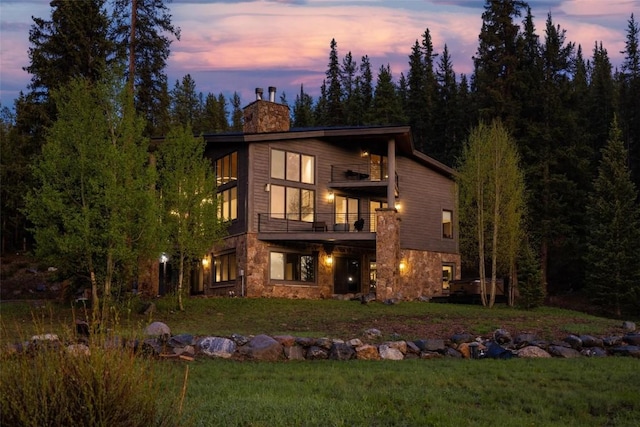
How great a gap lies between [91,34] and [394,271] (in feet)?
55.6

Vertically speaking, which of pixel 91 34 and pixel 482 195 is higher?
pixel 91 34

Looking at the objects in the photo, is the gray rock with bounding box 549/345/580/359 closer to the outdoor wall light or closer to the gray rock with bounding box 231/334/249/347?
the gray rock with bounding box 231/334/249/347

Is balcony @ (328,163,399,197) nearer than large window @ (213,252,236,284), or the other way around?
large window @ (213,252,236,284)

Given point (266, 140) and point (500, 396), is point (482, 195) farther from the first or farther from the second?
point (500, 396)

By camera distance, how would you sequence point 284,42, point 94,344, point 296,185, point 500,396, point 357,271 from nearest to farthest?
point 94,344 → point 500,396 → point 284,42 → point 296,185 → point 357,271

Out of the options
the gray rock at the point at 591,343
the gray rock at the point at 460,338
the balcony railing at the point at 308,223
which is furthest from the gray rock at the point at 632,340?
the balcony railing at the point at 308,223

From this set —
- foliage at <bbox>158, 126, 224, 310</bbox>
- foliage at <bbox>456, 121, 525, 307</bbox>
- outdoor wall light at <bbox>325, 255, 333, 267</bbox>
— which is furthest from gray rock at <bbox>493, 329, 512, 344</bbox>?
outdoor wall light at <bbox>325, 255, 333, 267</bbox>

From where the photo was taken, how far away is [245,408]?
813 cm

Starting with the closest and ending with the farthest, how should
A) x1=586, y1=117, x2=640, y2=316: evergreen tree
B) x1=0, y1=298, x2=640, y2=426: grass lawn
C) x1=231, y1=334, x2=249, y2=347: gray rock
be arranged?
x1=0, y1=298, x2=640, y2=426: grass lawn, x1=231, y1=334, x2=249, y2=347: gray rock, x1=586, y1=117, x2=640, y2=316: evergreen tree

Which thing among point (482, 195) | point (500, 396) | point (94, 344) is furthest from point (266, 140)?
point (94, 344)

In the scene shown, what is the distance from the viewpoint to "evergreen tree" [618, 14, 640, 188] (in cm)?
4936

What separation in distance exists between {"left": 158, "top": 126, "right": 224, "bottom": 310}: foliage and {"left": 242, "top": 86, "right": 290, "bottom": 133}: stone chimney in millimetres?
7172

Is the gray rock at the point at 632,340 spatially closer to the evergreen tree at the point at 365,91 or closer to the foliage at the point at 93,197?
the foliage at the point at 93,197

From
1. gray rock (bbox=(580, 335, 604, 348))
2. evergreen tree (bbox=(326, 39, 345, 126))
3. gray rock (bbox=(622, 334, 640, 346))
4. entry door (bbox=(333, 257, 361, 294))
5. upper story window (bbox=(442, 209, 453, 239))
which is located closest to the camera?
gray rock (bbox=(580, 335, 604, 348))
